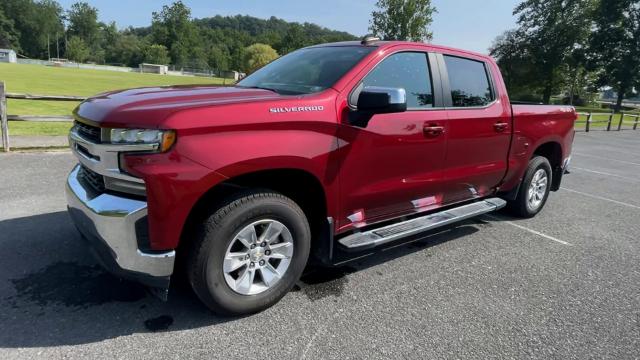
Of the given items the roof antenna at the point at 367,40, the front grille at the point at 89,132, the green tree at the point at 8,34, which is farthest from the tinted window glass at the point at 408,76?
the green tree at the point at 8,34

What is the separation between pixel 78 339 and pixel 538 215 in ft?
17.8

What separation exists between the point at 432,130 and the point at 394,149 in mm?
484

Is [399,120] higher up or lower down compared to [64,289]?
higher up

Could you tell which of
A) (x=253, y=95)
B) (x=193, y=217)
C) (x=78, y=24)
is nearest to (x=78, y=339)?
(x=193, y=217)

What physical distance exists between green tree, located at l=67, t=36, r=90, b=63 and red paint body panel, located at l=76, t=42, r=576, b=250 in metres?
136

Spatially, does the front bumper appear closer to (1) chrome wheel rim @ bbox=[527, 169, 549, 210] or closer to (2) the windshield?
(2) the windshield

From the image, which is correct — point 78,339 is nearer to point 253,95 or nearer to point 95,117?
point 95,117

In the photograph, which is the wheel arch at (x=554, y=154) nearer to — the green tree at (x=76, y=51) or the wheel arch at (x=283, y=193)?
the wheel arch at (x=283, y=193)

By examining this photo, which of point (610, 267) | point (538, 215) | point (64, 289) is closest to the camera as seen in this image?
point (64, 289)

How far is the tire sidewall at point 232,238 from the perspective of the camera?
267cm

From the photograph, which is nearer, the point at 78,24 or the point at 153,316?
the point at 153,316

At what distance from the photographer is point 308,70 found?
144 inches

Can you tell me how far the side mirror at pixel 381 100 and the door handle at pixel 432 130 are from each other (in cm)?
67

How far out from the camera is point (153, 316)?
2895 mm
